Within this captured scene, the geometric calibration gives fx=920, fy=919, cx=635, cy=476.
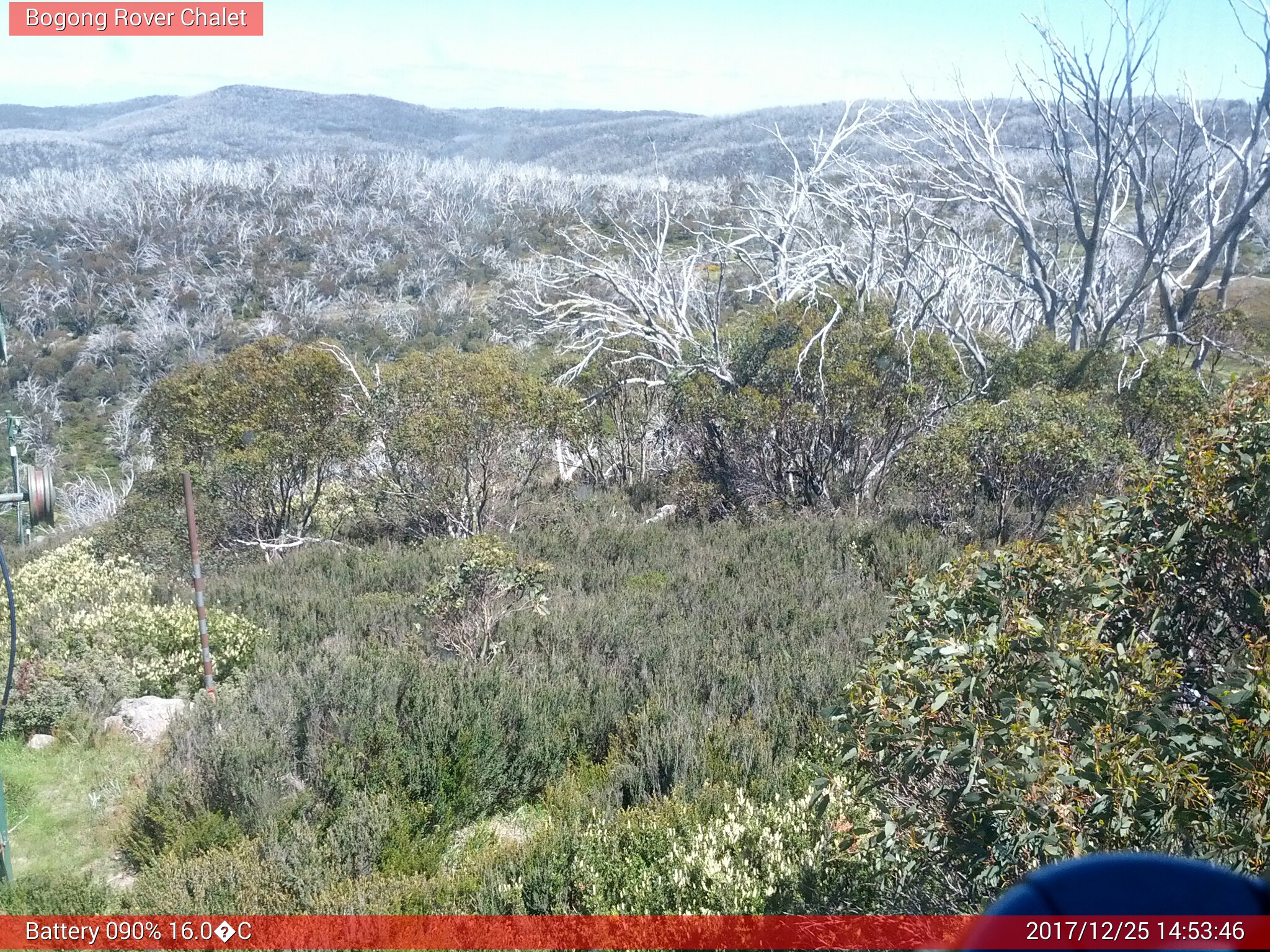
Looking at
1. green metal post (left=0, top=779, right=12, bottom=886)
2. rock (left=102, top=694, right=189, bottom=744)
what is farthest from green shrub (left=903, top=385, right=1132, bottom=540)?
green metal post (left=0, top=779, right=12, bottom=886)

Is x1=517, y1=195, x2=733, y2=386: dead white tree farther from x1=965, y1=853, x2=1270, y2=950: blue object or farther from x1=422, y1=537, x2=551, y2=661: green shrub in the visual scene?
x1=965, y1=853, x2=1270, y2=950: blue object

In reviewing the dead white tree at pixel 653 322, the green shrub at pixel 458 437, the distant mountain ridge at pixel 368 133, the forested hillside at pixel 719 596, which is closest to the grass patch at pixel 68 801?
the forested hillside at pixel 719 596

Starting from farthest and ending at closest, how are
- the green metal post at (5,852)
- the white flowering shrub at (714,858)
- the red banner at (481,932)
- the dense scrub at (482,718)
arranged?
the dense scrub at (482,718) < the green metal post at (5,852) < the white flowering shrub at (714,858) < the red banner at (481,932)

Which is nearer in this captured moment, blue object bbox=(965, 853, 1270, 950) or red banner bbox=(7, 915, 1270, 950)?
blue object bbox=(965, 853, 1270, 950)

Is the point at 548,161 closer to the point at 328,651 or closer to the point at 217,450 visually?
the point at 217,450

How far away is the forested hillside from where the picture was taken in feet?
9.09

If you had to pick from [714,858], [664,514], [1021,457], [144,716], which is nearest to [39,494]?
[144,716]

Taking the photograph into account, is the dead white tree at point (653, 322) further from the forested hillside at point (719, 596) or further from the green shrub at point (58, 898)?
the green shrub at point (58, 898)

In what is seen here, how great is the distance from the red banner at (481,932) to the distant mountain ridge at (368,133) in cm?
6237

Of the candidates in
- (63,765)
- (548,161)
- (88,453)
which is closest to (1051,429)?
(63,765)

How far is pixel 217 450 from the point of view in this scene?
11758mm

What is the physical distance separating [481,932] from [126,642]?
5077 millimetres

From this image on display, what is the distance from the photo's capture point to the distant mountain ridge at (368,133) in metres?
77.2

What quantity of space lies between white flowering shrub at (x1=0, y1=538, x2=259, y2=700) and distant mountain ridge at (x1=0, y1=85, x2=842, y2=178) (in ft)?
194
